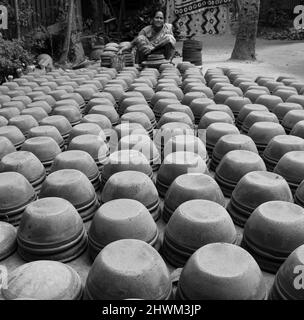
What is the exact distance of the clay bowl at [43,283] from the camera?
180 cm

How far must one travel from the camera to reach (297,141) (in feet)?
11.0

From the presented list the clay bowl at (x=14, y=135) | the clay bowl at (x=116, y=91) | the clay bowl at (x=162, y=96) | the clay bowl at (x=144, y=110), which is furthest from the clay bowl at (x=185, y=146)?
the clay bowl at (x=116, y=91)

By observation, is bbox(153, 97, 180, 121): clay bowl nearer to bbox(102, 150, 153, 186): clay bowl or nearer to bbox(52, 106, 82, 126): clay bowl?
bbox(52, 106, 82, 126): clay bowl

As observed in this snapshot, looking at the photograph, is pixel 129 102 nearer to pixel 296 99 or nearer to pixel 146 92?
pixel 146 92

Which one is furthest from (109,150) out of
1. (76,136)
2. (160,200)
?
(160,200)

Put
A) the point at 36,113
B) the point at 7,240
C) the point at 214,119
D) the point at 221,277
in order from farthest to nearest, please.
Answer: the point at 36,113, the point at 214,119, the point at 7,240, the point at 221,277

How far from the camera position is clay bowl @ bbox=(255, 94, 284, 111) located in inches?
186

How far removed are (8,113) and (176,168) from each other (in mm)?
2374

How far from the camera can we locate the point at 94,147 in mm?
3396

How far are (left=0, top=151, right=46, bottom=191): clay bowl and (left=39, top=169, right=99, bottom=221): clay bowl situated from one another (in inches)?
14.2

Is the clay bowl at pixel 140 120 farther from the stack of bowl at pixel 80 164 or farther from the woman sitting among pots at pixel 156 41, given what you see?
the woman sitting among pots at pixel 156 41

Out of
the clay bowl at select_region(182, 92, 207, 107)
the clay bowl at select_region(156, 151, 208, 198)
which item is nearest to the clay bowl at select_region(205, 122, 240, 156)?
the clay bowl at select_region(156, 151, 208, 198)

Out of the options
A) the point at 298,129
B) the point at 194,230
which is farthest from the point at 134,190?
the point at 298,129

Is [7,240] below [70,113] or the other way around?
below
